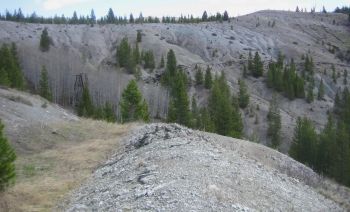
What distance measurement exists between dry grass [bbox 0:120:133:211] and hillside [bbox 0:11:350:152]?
59.7 metres

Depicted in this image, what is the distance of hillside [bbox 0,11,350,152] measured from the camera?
116375 millimetres

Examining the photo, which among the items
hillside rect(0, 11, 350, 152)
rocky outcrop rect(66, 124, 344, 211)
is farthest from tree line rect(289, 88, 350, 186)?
rocky outcrop rect(66, 124, 344, 211)

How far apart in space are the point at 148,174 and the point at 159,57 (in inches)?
5396

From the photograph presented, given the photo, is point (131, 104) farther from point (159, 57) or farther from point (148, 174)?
point (159, 57)

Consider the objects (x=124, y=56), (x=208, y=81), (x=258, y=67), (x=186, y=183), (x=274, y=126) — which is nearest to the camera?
(x=186, y=183)

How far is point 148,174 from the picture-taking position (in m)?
21.0

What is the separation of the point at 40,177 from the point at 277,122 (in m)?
83.4

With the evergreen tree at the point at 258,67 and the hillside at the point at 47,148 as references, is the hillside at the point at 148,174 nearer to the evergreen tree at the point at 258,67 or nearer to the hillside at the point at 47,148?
the hillside at the point at 47,148

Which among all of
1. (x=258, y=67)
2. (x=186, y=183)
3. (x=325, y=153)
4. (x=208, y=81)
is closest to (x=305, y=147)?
(x=325, y=153)

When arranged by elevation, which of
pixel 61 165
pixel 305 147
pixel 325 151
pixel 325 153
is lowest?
pixel 325 153

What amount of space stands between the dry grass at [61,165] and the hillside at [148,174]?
0.04 metres

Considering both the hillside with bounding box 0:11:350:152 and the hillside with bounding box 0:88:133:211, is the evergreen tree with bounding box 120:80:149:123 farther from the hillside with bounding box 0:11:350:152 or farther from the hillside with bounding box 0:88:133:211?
the hillside with bounding box 0:11:350:152

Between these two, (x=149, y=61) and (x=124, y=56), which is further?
(x=149, y=61)

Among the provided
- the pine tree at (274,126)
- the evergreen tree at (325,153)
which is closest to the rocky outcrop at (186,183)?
the evergreen tree at (325,153)
